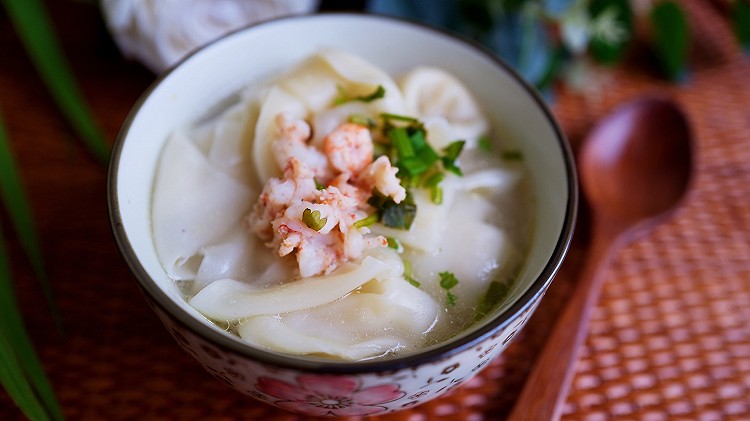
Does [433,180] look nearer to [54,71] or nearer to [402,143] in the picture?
[402,143]

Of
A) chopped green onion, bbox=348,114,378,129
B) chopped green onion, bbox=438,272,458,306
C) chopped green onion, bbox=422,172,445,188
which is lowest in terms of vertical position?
chopped green onion, bbox=438,272,458,306

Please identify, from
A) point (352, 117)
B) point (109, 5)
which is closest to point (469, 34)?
point (352, 117)

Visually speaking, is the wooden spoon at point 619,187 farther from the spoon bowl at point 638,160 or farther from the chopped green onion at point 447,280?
the chopped green onion at point 447,280

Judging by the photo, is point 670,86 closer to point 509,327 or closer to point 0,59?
point 509,327

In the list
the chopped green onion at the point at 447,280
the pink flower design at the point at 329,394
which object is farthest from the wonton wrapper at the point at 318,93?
the pink flower design at the point at 329,394

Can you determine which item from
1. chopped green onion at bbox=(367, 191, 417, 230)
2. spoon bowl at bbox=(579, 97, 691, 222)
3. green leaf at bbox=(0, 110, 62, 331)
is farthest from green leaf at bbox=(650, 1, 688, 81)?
green leaf at bbox=(0, 110, 62, 331)

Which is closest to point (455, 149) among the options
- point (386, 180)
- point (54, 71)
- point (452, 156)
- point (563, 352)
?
point (452, 156)

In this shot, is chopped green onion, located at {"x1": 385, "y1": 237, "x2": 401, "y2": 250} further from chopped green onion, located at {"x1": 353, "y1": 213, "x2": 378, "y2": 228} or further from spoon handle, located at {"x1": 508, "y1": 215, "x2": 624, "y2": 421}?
spoon handle, located at {"x1": 508, "y1": 215, "x2": 624, "y2": 421}
